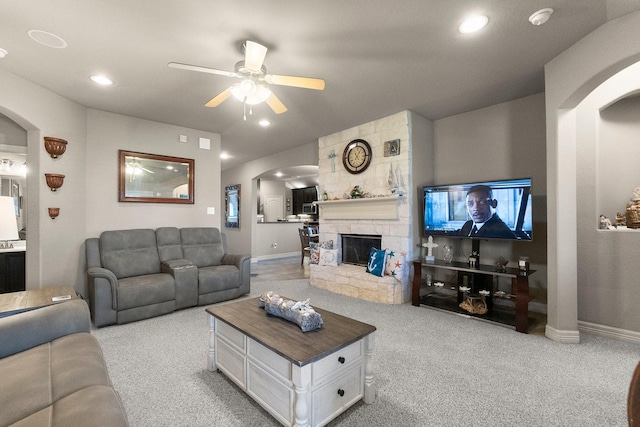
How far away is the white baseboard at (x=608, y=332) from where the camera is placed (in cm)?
263

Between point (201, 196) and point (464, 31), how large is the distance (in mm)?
4133

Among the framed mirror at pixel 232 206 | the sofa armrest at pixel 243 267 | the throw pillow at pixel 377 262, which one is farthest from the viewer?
the framed mirror at pixel 232 206

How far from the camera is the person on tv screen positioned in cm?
Result: 324

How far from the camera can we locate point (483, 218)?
11.1 ft

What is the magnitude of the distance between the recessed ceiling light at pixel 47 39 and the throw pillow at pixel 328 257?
3822 mm

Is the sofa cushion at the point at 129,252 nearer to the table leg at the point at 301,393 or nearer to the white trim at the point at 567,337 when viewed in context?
the table leg at the point at 301,393

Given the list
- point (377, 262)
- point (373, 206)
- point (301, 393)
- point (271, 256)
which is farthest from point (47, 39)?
point (271, 256)

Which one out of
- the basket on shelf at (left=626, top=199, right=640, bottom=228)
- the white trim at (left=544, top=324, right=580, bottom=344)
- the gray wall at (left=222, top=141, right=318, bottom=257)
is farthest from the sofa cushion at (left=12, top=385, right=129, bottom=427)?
the gray wall at (left=222, top=141, right=318, bottom=257)

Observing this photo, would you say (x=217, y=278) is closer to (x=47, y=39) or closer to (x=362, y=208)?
(x=362, y=208)

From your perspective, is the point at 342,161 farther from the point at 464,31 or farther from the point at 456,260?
the point at 464,31

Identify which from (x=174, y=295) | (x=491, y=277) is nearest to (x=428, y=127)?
(x=491, y=277)

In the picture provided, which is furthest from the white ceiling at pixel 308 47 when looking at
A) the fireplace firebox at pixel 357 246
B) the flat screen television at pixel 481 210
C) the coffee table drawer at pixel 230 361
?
the coffee table drawer at pixel 230 361

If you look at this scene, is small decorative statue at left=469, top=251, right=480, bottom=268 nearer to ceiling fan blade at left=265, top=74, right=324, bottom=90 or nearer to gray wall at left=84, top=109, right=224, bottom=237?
ceiling fan blade at left=265, top=74, right=324, bottom=90

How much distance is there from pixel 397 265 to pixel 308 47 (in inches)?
111
